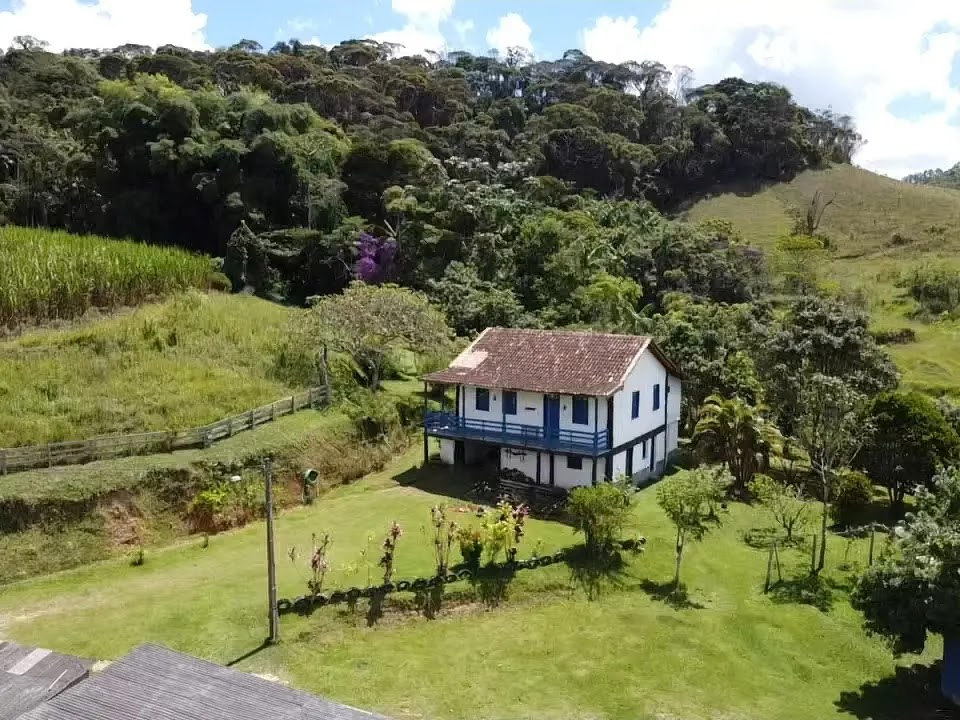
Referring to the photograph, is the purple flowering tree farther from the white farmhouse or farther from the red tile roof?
the red tile roof

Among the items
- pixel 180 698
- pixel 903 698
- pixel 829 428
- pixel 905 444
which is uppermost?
pixel 829 428

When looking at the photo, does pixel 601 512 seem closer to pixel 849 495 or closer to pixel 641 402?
pixel 641 402

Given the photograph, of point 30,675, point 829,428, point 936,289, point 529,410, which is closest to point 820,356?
point 829,428

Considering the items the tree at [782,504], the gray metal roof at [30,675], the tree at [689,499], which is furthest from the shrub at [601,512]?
the gray metal roof at [30,675]

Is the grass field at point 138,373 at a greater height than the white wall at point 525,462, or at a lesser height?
greater

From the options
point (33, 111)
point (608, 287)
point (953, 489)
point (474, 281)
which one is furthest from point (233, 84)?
point (953, 489)

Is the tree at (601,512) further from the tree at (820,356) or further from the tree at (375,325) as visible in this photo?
the tree at (820,356)
